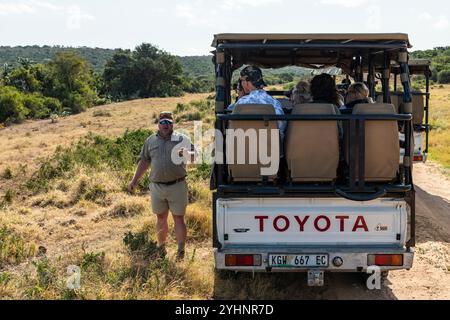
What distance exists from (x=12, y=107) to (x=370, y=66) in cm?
2867

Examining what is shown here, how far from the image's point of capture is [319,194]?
466cm

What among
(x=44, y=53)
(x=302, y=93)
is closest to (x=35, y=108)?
(x=302, y=93)

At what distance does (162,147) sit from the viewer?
592cm

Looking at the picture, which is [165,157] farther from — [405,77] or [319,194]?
[405,77]

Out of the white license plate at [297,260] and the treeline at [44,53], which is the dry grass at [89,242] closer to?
the white license plate at [297,260]

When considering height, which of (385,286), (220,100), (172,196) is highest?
(220,100)

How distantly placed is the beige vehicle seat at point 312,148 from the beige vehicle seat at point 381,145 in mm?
274

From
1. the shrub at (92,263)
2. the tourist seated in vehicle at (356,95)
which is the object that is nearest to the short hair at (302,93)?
the tourist seated in vehicle at (356,95)

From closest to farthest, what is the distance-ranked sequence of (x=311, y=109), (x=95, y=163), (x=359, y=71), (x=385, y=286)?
1. (x=311, y=109)
2. (x=385, y=286)
3. (x=359, y=71)
4. (x=95, y=163)

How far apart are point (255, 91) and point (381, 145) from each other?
126 cm

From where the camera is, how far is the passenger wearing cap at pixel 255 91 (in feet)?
16.4

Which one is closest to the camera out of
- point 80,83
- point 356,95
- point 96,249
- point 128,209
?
point 356,95

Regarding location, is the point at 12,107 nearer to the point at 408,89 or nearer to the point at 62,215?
the point at 62,215

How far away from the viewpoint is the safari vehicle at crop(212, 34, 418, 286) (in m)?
4.60
